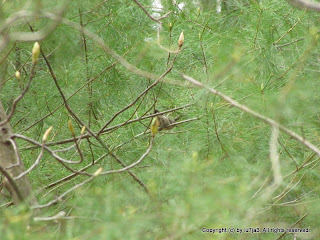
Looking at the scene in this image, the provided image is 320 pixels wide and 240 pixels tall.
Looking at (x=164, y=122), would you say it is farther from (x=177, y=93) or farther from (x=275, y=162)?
(x=275, y=162)

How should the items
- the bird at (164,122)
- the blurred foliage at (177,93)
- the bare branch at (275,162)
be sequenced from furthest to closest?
the bird at (164,122), the blurred foliage at (177,93), the bare branch at (275,162)

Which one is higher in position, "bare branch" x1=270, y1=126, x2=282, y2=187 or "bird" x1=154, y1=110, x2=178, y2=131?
"bird" x1=154, y1=110, x2=178, y2=131

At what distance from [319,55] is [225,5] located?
1270mm

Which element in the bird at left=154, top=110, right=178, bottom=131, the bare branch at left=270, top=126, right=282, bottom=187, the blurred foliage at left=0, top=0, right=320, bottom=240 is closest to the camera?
the bare branch at left=270, top=126, right=282, bottom=187

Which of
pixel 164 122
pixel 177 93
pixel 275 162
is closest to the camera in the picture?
pixel 275 162

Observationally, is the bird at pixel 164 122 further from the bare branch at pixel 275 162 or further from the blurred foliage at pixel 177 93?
the bare branch at pixel 275 162

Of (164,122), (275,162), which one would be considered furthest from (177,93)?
(275,162)

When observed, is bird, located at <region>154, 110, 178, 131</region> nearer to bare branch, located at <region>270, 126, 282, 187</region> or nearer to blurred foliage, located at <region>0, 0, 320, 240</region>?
blurred foliage, located at <region>0, 0, 320, 240</region>

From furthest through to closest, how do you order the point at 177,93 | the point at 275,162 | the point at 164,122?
the point at 177,93 < the point at 164,122 < the point at 275,162

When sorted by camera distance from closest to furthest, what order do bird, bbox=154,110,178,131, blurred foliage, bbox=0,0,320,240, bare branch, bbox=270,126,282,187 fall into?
bare branch, bbox=270,126,282,187 → blurred foliage, bbox=0,0,320,240 → bird, bbox=154,110,178,131

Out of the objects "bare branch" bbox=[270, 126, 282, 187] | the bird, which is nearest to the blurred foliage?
the bird

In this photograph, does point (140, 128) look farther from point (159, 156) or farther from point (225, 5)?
point (225, 5)

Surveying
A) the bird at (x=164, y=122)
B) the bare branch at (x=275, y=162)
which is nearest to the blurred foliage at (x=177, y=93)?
the bird at (x=164, y=122)

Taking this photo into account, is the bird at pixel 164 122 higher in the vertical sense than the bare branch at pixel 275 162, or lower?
higher
